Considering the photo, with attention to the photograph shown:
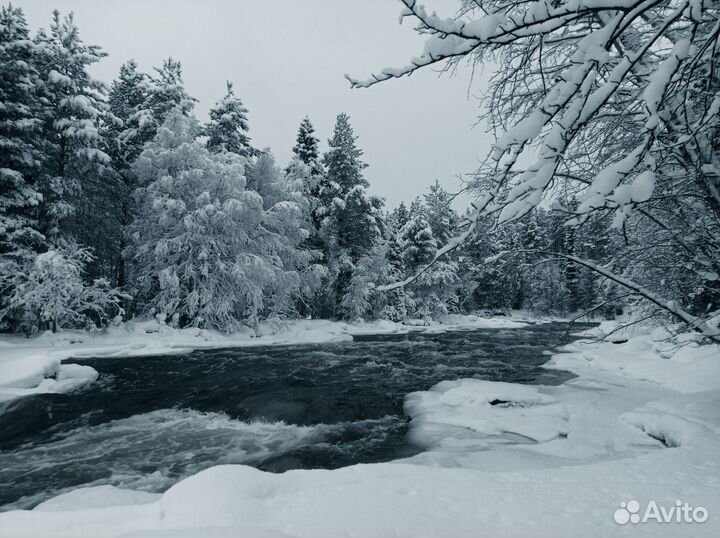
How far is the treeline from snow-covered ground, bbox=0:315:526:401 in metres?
0.89

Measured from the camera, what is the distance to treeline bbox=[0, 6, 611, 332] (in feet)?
50.8

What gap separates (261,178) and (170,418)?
18755mm

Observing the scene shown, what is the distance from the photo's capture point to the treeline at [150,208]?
15.5 metres

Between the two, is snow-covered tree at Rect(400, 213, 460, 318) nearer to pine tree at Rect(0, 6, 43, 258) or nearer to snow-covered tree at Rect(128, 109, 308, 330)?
snow-covered tree at Rect(128, 109, 308, 330)

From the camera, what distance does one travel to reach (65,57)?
17.8m

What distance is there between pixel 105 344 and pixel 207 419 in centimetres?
1138

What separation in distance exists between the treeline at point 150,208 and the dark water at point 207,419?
228 inches

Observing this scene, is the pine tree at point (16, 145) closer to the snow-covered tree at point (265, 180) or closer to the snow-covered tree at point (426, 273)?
the snow-covered tree at point (265, 180)

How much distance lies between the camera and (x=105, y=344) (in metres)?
15.4

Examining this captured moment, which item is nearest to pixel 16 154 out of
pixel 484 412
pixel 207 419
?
pixel 207 419

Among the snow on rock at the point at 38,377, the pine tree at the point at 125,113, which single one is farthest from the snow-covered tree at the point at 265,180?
the snow on rock at the point at 38,377

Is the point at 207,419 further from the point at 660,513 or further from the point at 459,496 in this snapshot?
the point at 660,513

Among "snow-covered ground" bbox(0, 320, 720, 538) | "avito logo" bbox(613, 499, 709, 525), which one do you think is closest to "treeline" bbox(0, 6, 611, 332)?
"snow-covered ground" bbox(0, 320, 720, 538)

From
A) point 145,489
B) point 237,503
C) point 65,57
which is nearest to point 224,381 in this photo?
point 145,489
